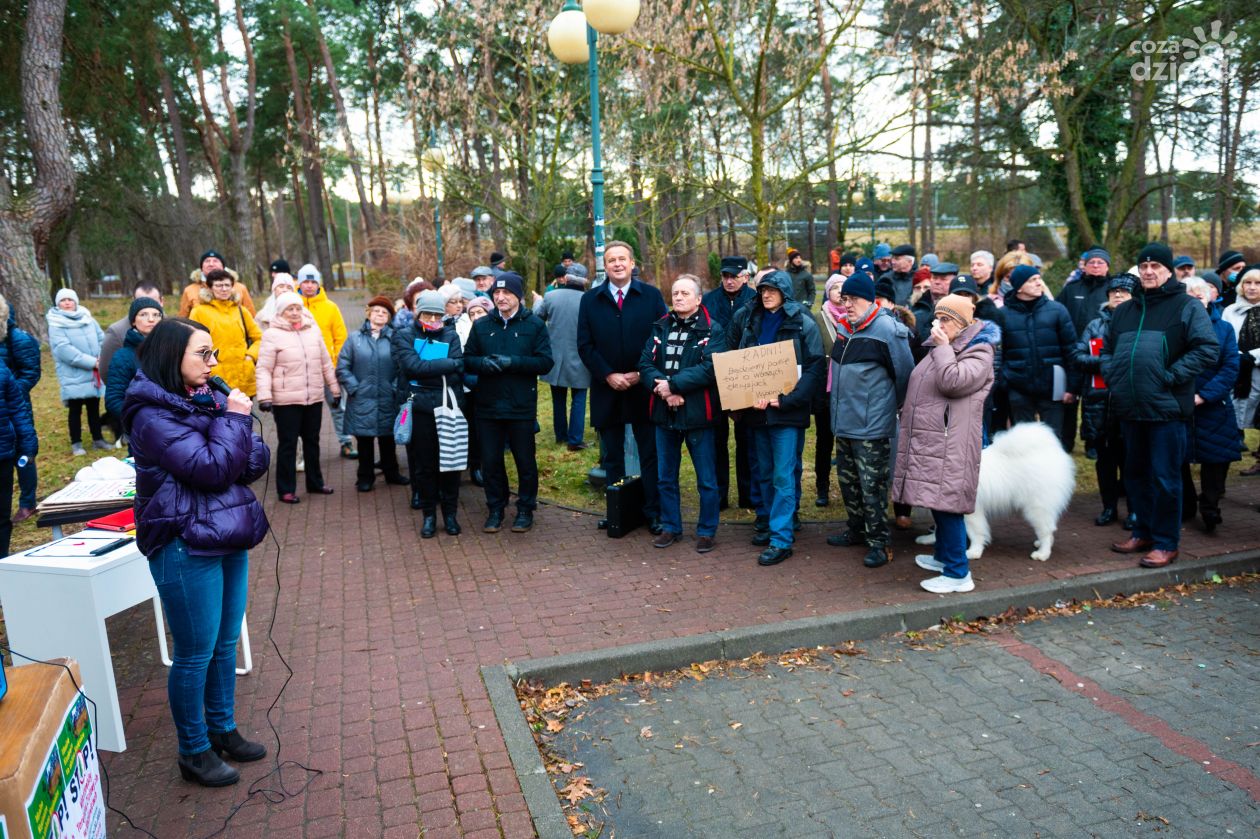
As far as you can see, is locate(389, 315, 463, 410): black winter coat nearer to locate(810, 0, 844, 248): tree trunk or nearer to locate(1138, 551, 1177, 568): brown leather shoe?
locate(1138, 551, 1177, 568): brown leather shoe

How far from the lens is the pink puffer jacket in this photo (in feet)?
26.9

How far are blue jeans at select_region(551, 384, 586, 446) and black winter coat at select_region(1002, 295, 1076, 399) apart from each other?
4.62m

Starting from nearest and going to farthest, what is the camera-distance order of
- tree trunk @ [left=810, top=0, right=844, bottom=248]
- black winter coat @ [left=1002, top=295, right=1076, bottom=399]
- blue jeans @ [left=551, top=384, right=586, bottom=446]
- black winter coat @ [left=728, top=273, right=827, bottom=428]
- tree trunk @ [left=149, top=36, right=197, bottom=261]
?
black winter coat @ [left=728, top=273, right=827, bottom=428], black winter coat @ [left=1002, top=295, right=1076, bottom=399], blue jeans @ [left=551, top=384, right=586, bottom=446], tree trunk @ [left=810, top=0, right=844, bottom=248], tree trunk @ [left=149, top=36, right=197, bottom=261]

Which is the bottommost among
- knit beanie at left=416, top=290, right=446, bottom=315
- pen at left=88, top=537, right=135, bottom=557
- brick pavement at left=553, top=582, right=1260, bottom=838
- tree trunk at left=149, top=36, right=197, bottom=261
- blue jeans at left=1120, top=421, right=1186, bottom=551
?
brick pavement at left=553, top=582, right=1260, bottom=838

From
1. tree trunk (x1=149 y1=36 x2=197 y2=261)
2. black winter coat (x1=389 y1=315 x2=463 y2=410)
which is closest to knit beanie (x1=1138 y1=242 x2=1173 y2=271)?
black winter coat (x1=389 y1=315 x2=463 y2=410)

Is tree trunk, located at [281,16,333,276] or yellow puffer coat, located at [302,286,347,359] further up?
tree trunk, located at [281,16,333,276]

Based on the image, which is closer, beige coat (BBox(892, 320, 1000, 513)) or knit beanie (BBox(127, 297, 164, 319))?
beige coat (BBox(892, 320, 1000, 513))

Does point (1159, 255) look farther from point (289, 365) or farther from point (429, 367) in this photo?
point (289, 365)

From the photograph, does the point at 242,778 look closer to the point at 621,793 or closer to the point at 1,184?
the point at 621,793

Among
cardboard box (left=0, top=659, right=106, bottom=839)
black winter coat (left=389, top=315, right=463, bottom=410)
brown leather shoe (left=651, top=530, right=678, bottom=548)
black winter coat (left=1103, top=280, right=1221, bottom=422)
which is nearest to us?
cardboard box (left=0, top=659, right=106, bottom=839)

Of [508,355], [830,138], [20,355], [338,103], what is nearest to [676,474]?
[508,355]

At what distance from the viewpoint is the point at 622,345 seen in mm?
7207

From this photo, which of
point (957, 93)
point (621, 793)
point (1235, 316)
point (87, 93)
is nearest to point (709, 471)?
point (621, 793)

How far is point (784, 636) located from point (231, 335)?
6.24 metres
